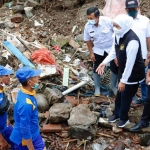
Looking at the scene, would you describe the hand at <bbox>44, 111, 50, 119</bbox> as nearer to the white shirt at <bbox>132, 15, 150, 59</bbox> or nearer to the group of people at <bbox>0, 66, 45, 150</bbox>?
the group of people at <bbox>0, 66, 45, 150</bbox>

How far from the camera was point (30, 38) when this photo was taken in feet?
26.3

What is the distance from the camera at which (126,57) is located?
4211 millimetres

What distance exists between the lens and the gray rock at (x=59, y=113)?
493cm

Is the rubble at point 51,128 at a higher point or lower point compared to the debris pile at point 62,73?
lower

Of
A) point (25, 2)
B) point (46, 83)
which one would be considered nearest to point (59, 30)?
point (25, 2)

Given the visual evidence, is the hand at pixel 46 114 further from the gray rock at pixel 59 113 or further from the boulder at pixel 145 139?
the boulder at pixel 145 139

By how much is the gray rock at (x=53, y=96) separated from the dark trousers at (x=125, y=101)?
1089mm

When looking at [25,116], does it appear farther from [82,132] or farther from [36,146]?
[82,132]

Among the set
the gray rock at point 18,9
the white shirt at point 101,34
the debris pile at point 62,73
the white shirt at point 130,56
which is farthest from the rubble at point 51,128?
the gray rock at point 18,9

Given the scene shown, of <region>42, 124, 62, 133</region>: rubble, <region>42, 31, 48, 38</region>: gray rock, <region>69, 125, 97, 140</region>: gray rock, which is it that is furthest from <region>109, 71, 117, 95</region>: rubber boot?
<region>42, 31, 48, 38</region>: gray rock

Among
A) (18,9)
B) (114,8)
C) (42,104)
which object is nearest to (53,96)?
(42,104)

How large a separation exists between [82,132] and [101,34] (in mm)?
2013

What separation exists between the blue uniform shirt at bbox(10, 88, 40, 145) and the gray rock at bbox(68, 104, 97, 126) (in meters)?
1.22

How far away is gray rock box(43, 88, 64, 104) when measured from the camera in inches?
213
